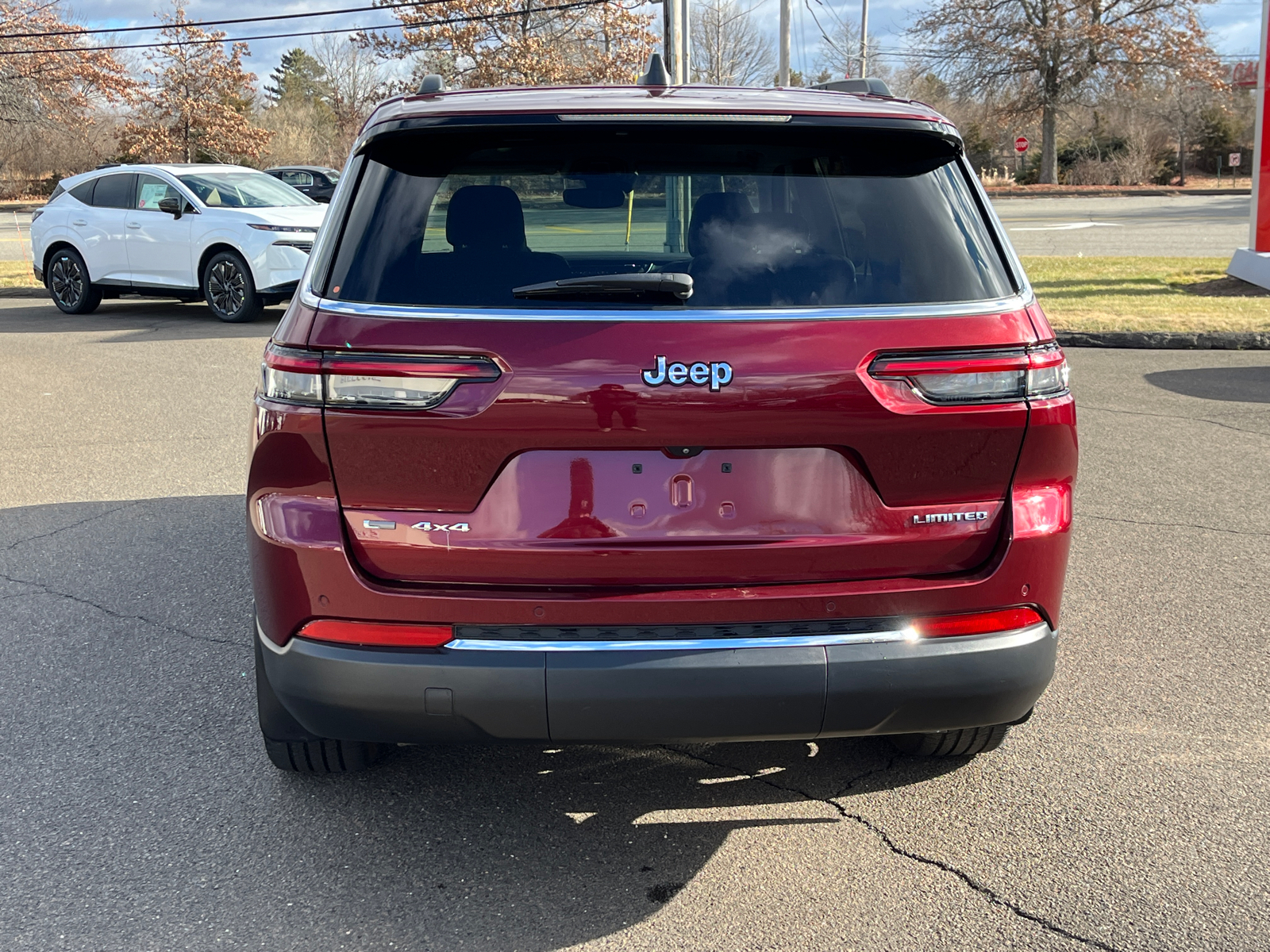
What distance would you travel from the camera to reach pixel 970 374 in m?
2.58

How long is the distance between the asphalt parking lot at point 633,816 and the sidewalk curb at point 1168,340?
6.44m

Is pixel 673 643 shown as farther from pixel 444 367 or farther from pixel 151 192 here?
pixel 151 192

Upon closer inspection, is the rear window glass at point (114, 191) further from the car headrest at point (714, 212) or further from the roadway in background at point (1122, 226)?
the car headrest at point (714, 212)

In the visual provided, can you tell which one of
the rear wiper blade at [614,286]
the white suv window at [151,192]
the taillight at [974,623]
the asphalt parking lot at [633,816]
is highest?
the white suv window at [151,192]

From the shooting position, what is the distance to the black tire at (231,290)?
13.5 m

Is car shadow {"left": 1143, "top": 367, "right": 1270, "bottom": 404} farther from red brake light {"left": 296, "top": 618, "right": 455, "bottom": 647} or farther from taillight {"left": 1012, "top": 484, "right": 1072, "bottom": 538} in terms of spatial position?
red brake light {"left": 296, "top": 618, "right": 455, "bottom": 647}

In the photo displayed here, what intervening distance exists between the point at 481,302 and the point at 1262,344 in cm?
1039

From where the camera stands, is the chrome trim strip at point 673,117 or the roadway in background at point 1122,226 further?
the roadway in background at point 1122,226


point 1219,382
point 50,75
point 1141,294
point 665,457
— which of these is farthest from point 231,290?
point 50,75

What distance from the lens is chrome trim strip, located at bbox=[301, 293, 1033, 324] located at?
2.51 m

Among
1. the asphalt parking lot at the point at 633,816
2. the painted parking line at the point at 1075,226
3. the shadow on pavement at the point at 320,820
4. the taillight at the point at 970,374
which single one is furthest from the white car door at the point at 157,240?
the painted parking line at the point at 1075,226

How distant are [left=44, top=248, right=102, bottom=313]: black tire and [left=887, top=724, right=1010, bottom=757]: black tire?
1433 cm

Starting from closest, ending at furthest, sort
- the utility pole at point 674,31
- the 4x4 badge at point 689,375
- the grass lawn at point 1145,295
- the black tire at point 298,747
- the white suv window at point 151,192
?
the 4x4 badge at point 689,375
the black tire at point 298,747
the grass lawn at point 1145,295
the white suv window at point 151,192
the utility pole at point 674,31

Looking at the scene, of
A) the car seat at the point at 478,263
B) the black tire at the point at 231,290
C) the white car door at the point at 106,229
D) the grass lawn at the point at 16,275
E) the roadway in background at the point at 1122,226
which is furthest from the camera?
the roadway in background at the point at 1122,226
